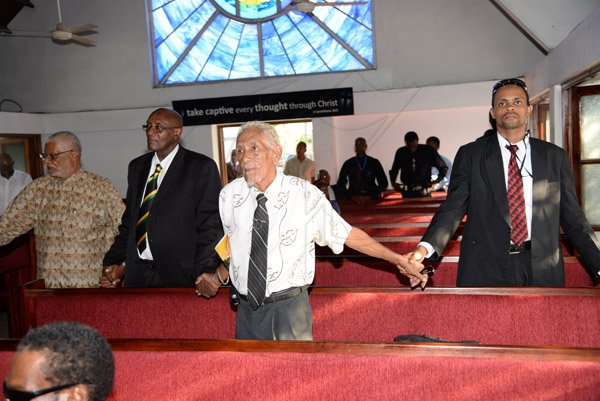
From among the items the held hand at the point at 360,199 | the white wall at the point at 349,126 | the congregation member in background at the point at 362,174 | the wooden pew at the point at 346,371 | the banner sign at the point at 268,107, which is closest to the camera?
the wooden pew at the point at 346,371

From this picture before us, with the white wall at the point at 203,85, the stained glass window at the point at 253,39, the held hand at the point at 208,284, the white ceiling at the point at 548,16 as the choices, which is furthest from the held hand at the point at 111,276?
the stained glass window at the point at 253,39

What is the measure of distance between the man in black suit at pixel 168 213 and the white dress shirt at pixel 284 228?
71 cm

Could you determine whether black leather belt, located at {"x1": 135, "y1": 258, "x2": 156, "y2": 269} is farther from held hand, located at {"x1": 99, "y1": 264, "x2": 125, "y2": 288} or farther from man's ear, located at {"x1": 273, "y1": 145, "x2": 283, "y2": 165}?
man's ear, located at {"x1": 273, "y1": 145, "x2": 283, "y2": 165}

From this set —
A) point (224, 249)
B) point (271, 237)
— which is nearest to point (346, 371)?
point (271, 237)

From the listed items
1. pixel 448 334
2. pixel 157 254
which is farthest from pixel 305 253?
pixel 157 254

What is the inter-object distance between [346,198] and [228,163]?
17.8 feet

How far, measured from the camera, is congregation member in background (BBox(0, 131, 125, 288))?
11.2 ft

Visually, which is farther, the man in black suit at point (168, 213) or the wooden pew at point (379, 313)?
the man in black suit at point (168, 213)

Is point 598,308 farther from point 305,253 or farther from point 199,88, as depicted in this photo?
point 199,88

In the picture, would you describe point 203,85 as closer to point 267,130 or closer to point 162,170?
point 162,170

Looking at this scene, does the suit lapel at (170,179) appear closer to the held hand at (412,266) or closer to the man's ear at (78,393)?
the held hand at (412,266)

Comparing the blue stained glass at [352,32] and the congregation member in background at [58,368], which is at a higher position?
the blue stained glass at [352,32]

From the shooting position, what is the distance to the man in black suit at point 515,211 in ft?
8.78

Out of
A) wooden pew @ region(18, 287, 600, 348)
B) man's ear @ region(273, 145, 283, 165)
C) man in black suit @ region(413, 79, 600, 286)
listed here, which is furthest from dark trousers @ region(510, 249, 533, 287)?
man's ear @ region(273, 145, 283, 165)
